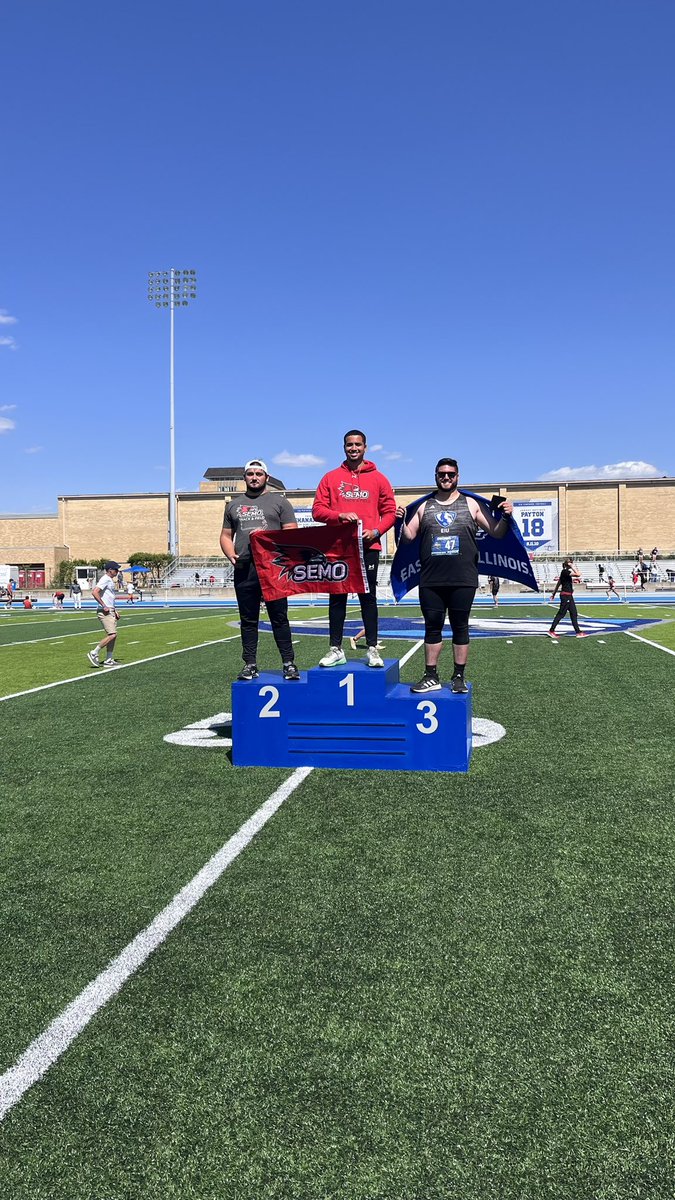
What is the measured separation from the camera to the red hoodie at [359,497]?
6.14 m

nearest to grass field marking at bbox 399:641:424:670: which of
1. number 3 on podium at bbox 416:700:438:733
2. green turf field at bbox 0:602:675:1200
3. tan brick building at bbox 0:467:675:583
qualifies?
number 3 on podium at bbox 416:700:438:733

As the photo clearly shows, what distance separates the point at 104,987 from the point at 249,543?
3838 millimetres

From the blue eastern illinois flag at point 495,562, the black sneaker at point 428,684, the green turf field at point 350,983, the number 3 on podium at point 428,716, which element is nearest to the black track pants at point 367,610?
the black sneaker at point 428,684

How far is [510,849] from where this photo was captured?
3.90 metres

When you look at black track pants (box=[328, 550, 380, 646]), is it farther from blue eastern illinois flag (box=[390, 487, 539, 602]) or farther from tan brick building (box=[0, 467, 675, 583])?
tan brick building (box=[0, 467, 675, 583])

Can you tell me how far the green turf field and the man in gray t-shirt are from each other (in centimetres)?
111

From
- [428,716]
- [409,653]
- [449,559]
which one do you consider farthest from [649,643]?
[428,716]

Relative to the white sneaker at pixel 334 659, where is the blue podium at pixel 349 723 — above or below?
below

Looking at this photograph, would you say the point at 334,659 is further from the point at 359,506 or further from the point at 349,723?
the point at 359,506

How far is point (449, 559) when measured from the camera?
18.8 ft

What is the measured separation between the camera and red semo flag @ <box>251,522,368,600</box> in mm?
5598

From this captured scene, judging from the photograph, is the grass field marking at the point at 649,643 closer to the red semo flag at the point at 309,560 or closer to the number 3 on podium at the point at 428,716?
the number 3 on podium at the point at 428,716

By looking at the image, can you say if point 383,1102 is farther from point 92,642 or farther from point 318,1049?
point 92,642

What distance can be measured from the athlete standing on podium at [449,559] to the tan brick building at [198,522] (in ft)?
231
